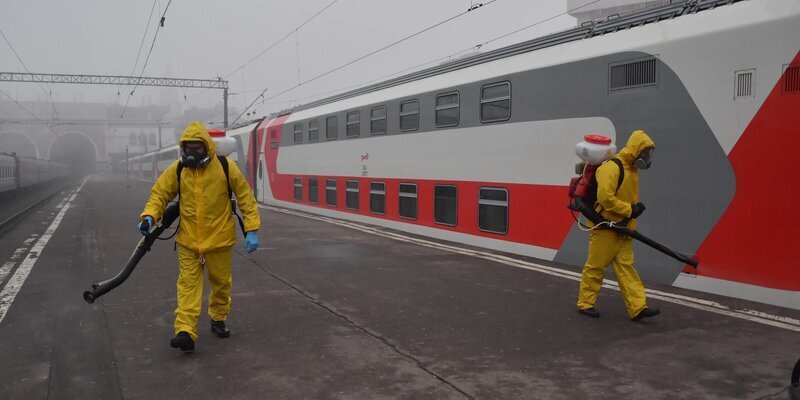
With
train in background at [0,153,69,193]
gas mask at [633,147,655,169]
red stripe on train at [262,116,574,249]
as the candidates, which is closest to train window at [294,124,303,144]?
red stripe on train at [262,116,574,249]

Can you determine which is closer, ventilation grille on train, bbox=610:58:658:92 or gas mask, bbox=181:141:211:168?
gas mask, bbox=181:141:211:168

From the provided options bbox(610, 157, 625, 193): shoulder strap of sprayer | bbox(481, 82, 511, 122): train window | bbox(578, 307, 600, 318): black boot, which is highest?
bbox(481, 82, 511, 122): train window

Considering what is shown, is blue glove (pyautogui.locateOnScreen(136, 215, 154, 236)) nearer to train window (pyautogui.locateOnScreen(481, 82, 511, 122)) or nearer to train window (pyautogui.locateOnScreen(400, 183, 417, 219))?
train window (pyautogui.locateOnScreen(481, 82, 511, 122))

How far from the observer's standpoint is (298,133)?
18844 mm

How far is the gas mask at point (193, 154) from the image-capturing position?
497 cm

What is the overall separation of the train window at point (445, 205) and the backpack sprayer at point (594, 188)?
16.7 feet

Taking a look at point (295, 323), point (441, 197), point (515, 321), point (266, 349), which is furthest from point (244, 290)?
point (441, 197)

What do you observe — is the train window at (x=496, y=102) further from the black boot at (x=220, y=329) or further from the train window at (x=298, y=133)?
the train window at (x=298, y=133)

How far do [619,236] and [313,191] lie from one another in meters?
13.4

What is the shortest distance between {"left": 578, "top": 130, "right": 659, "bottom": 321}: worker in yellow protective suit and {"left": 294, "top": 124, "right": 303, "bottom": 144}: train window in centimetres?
1383

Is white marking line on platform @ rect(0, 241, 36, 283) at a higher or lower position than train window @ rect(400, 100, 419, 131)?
lower

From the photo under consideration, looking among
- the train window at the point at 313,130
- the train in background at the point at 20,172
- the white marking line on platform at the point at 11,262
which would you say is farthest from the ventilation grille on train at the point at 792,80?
the train in background at the point at 20,172

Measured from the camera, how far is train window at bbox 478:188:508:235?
9.94 m

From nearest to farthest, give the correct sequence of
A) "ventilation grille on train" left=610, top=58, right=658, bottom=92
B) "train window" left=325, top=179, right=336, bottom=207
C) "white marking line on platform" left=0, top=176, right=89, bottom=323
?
"white marking line on platform" left=0, top=176, right=89, bottom=323 < "ventilation grille on train" left=610, top=58, right=658, bottom=92 < "train window" left=325, top=179, right=336, bottom=207
